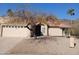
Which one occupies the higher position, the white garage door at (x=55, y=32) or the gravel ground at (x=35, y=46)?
the white garage door at (x=55, y=32)

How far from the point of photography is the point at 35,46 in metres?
12.7

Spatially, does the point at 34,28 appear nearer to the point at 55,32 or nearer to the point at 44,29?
the point at 44,29

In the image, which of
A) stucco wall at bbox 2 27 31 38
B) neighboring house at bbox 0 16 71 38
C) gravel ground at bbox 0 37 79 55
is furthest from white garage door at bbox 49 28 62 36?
stucco wall at bbox 2 27 31 38

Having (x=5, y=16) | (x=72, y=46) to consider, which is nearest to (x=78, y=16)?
(x=72, y=46)

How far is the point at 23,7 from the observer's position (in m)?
12.6

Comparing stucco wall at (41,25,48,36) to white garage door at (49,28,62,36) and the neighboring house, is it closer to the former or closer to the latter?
the neighboring house

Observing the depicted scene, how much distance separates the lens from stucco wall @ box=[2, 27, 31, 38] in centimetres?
1272

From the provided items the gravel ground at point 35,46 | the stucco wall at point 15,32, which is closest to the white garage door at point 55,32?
the gravel ground at point 35,46

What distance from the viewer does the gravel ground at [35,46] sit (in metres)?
12.6

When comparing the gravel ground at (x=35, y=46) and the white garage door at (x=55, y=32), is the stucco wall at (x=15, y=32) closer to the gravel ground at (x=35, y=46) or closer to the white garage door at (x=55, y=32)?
the gravel ground at (x=35, y=46)

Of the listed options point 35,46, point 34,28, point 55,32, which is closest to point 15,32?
point 34,28

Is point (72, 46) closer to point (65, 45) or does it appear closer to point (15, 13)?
point (65, 45)

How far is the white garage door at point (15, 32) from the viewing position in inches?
501

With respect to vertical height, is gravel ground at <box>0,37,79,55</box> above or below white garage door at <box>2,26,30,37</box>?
below
